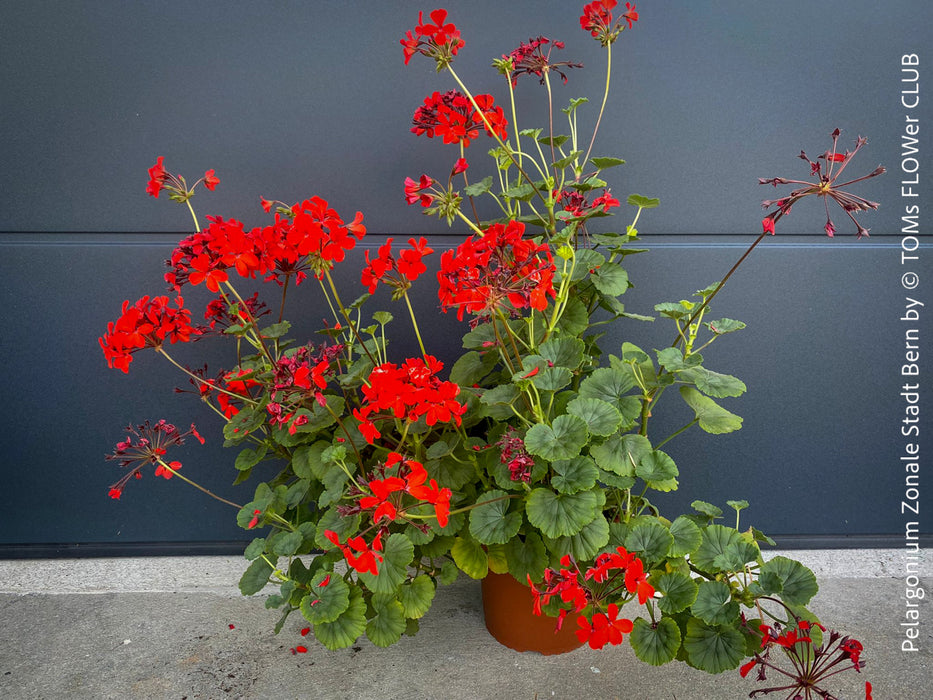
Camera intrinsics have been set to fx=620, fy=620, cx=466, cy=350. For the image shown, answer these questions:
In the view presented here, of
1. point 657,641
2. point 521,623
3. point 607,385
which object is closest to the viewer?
point 657,641

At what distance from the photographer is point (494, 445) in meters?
1.10

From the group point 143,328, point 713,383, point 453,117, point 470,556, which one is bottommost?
point 470,556

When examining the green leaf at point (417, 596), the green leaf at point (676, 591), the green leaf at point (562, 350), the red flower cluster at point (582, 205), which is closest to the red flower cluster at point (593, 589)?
the green leaf at point (676, 591)

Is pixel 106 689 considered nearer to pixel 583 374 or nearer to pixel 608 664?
pixel 608 664

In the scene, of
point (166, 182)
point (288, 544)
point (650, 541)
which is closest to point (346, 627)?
point (288, 544)

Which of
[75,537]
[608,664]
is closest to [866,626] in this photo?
[608,664]

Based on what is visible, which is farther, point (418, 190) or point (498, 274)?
point (418, 190)

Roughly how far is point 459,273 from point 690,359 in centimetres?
43

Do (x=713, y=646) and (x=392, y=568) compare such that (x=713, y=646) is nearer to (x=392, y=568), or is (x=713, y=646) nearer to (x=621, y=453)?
(x=621, y=453)

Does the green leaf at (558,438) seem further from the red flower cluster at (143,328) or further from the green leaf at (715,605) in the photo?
the red flower cluster at (143,328)

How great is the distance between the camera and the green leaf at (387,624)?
111cm

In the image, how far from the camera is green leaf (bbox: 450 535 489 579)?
1133 millimetres

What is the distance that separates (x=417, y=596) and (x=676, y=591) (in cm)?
45

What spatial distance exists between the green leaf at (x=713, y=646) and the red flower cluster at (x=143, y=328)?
39.8 inches
